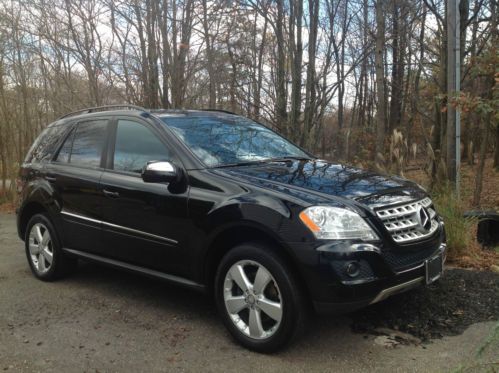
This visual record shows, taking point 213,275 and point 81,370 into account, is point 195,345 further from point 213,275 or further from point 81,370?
point 81,370

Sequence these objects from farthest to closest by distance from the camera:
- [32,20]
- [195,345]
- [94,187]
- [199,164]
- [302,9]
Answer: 1. [32,20]
2. [302,9]
3. [94,187]
4. [199,164]
5. [195,345]

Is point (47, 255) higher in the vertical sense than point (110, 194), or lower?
lower

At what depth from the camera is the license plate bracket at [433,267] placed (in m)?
3.39

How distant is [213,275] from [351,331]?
1.13 metres

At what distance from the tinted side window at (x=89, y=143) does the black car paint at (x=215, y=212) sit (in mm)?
102

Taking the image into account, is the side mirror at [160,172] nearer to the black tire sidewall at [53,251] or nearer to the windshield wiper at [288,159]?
the windshield wiper at [288,159]

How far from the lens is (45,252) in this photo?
5211 millimetres

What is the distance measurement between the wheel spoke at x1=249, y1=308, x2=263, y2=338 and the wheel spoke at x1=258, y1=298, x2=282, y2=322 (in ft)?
0.23

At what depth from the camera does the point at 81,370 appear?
3.21 m

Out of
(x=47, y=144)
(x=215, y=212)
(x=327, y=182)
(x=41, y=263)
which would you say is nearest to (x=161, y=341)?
(x=215, y=212)

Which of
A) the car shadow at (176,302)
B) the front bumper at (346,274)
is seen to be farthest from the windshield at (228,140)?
the front bumper at (346,274)

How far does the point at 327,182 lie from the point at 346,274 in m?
0.79

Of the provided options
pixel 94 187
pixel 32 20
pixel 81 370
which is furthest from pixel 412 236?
pixel 32 20

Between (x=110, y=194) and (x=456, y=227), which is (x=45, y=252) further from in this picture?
(x=456, y=227)
